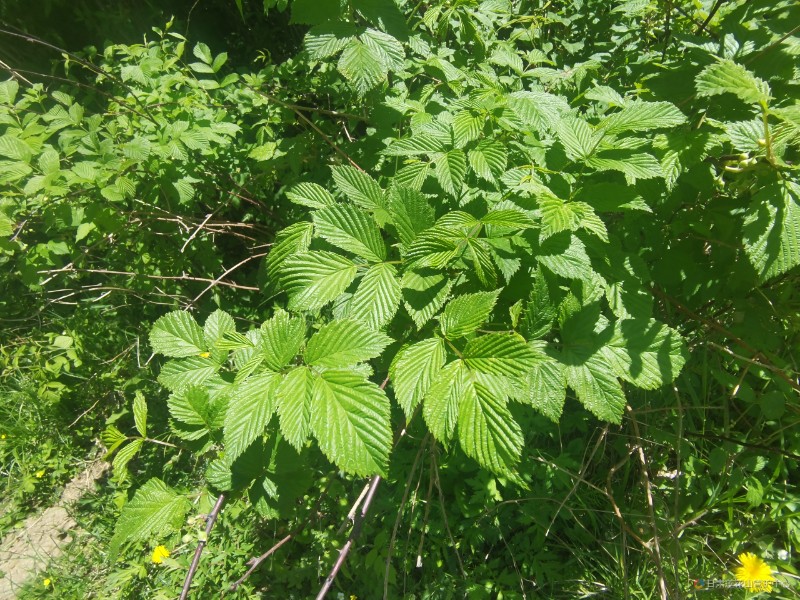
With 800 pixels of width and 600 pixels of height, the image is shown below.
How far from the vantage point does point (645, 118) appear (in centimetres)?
108

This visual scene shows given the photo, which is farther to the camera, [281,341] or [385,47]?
[385,47]

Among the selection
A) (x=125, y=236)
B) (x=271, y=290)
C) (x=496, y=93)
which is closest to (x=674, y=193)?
(x=496, y=93)

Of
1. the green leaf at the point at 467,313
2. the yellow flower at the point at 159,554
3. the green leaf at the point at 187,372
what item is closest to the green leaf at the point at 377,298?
the green leaf at the point at 467,313

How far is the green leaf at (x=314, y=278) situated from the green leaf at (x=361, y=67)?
1.60ft

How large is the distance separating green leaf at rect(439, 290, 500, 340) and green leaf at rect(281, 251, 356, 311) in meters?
0.23

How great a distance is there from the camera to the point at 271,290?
4.20 feet

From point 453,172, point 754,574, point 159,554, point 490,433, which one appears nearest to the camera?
point 490,433

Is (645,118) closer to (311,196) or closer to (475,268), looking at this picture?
(475,268)

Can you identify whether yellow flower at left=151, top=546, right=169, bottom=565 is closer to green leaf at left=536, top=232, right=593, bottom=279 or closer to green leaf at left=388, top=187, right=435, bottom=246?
green leaf at left=388, top=187, right=435, bottom=246

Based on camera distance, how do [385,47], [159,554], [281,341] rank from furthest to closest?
[159,554]
[385,47]
[281,341]

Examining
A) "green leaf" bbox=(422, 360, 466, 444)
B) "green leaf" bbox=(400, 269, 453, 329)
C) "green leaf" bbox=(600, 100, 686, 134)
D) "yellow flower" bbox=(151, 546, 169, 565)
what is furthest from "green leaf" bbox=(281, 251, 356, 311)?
"yellow flower" bbox=(151, 546, 169, 565)

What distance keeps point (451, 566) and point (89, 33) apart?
4.19 m

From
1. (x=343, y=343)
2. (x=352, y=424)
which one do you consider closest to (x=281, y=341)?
(x=343, y=343)

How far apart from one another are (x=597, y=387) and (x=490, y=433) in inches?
11.4
